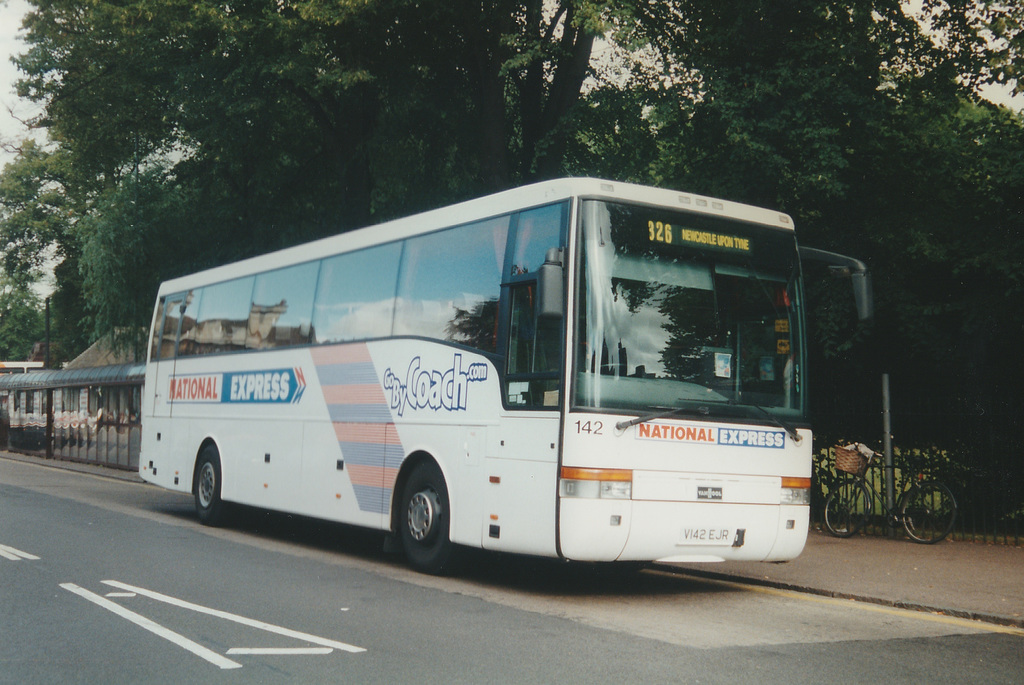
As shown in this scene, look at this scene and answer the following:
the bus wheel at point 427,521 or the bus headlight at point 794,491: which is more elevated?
the bus headlight at point 794,491

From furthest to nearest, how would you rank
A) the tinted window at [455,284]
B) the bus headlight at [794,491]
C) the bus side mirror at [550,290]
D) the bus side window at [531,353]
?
1. the tinted window at [455,284]
2. the bus headlight at [794,491]
3. the bus side window at [531,353]
4. the bus side mirror at [550,290]

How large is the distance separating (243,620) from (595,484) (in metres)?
2.92

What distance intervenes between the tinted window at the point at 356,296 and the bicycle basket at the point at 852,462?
6669 millimetres

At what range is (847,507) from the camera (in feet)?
48.3

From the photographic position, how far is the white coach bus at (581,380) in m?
9.02

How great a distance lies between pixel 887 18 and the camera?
1563 centimetres

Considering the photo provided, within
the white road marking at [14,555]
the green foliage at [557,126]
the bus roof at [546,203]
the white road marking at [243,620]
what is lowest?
the white road marking at [14,555]

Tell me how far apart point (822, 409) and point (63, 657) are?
1193 centimetres

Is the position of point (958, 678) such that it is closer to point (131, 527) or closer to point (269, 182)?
point (131, 527)

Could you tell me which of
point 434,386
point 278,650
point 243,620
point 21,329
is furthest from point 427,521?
point 21,329

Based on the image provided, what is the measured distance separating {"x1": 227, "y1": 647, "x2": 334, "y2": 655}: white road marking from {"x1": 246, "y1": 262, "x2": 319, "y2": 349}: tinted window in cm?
704

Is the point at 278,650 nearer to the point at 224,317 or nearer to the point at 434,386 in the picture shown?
the point at 434,386

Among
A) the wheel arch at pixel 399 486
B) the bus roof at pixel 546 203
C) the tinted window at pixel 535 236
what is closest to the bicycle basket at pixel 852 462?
the bus roof at pixel 546 203

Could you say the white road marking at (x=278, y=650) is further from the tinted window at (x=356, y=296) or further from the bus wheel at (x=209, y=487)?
the bus wheel at (x=209, y=487)
